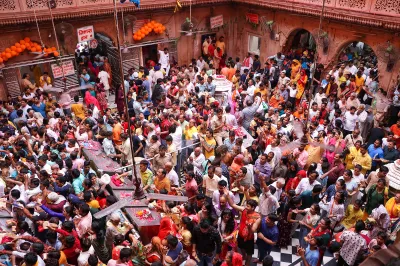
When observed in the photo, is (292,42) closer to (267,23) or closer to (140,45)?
(267,23)

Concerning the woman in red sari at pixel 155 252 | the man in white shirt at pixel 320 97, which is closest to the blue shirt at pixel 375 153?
the man in white shirt at pixel 320 97

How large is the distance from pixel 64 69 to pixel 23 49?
57.2 inches

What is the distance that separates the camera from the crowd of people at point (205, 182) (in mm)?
5055

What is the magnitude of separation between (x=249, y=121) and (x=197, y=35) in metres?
7.72

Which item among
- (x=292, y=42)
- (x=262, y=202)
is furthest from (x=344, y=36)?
(x=262, y=202)

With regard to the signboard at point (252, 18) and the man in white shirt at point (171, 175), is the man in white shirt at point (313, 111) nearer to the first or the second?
the man in white shirt at point (171, 175)

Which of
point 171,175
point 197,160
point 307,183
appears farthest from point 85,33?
point 307,183

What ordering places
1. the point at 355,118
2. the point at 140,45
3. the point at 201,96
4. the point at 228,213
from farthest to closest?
1. the point at 140,45
2. the point at 201,96
3. the point at 355,118
4. the point at 228,213

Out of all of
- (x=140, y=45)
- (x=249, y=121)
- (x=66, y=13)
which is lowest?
(x=249, y=121)

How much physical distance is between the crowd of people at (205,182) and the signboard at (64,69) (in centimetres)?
173

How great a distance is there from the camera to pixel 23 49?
38.0 ft

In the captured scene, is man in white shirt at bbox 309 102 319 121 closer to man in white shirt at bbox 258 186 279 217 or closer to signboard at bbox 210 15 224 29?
man in white shirt at bbox 258 186 279 217

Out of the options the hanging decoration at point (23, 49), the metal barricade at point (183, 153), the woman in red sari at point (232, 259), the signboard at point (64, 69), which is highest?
the hanging decoration at point (23, 49)

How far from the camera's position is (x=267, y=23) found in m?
14.4
